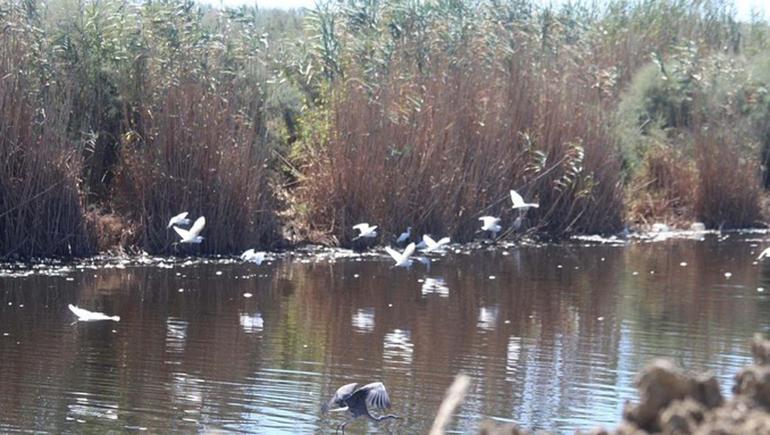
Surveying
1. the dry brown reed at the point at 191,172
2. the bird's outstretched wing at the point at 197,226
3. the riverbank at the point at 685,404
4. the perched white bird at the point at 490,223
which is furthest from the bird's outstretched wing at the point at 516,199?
the riverbank at the point at 685,404

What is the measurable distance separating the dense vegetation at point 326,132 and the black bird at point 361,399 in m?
7.89

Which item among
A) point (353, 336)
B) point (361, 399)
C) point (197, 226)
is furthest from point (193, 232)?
point (361, 399)

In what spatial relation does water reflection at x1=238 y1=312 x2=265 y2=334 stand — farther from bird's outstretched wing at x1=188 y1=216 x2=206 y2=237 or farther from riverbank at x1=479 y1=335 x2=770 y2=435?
riverbank at x1=479 y1=335 x2=770 y2=435

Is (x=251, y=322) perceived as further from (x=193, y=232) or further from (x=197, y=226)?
(x=197, y=226)

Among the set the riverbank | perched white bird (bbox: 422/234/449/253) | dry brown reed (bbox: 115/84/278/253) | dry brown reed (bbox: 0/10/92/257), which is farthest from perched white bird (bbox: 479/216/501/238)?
the riverbank

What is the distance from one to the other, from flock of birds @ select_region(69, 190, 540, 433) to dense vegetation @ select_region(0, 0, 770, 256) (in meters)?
0.41

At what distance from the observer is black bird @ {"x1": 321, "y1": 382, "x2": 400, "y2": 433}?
7.77 meters

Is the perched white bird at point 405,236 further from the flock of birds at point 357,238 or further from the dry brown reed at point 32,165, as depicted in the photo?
the dry brown reed at point 32,165

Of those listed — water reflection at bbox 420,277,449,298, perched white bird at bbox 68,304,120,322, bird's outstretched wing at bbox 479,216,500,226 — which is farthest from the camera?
bird's outstretched wing at bbox 479,216,500,226

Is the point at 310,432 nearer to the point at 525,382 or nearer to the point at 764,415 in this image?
the point at 525,382

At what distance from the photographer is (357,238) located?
1708cm

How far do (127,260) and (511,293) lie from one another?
423 cm

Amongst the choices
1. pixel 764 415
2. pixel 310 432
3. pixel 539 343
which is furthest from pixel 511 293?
pixel 764 415

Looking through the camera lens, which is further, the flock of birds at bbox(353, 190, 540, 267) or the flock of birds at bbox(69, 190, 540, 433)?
the flock of birds at bbox(353, 190, 540, 267)
